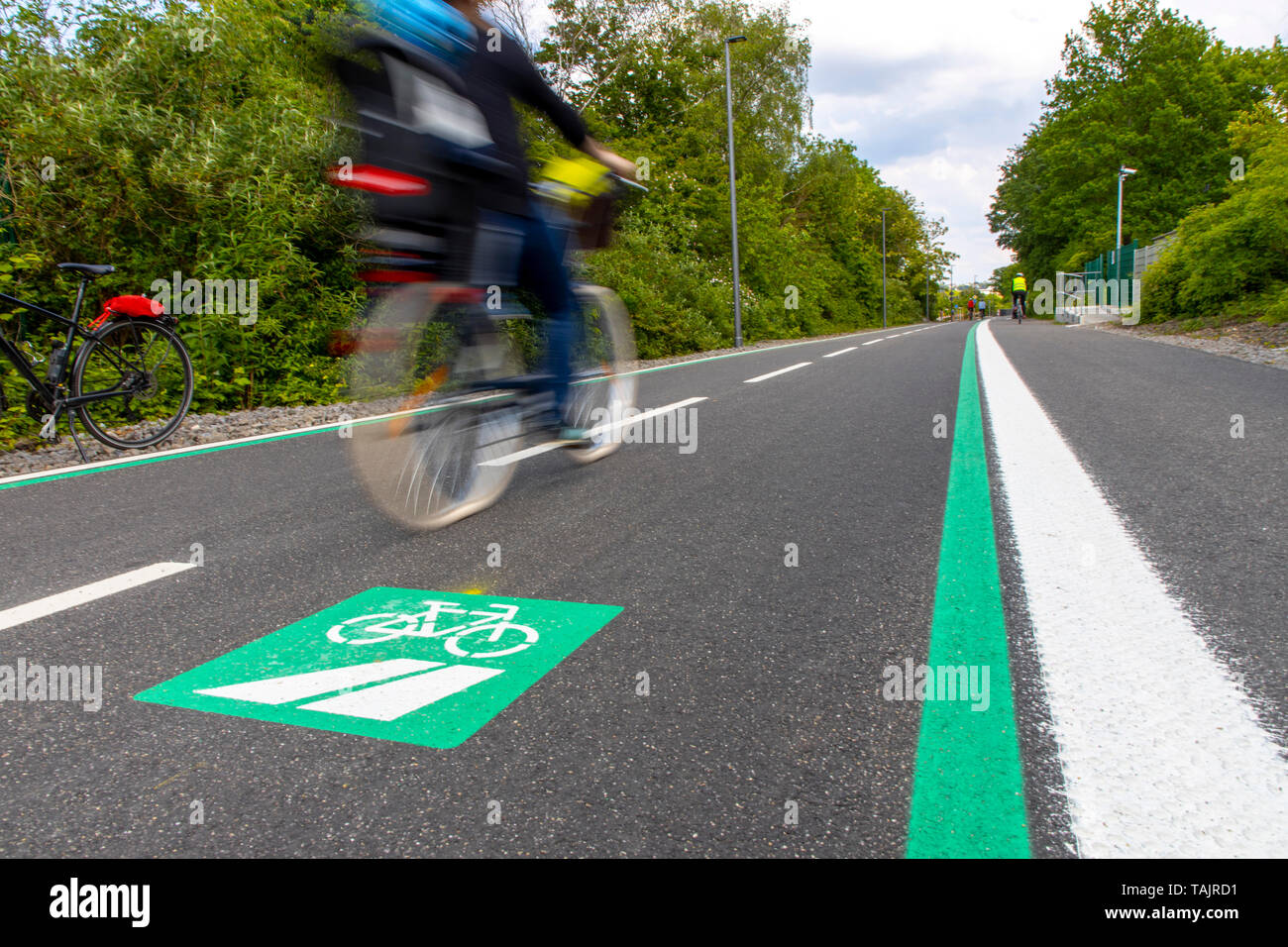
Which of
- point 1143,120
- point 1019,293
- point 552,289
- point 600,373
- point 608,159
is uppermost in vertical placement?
point 1143,120

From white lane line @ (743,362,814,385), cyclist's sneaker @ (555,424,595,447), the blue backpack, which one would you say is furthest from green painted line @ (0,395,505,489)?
white lane line @ (743,362,814,385)

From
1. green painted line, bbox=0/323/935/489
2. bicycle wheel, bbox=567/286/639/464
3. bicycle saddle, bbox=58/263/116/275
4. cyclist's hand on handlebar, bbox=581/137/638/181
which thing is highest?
cyclist's hand on handlebar, bbox=581/137/638/181

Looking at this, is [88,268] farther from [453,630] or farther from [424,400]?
[453,630]

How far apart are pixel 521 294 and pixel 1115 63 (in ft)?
209

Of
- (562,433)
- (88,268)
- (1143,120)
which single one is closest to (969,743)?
(562,433)

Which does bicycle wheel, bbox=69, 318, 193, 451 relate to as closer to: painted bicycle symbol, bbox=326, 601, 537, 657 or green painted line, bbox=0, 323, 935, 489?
green painted line, bbox=0, 323, 935, 489

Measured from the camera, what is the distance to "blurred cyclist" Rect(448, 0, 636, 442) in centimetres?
346

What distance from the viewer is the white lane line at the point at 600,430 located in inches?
151

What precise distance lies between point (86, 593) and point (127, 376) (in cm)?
403

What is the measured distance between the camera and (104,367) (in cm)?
593

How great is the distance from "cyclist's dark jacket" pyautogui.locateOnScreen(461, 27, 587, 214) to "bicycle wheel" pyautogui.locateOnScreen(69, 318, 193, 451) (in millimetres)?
3944

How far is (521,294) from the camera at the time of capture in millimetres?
3811
